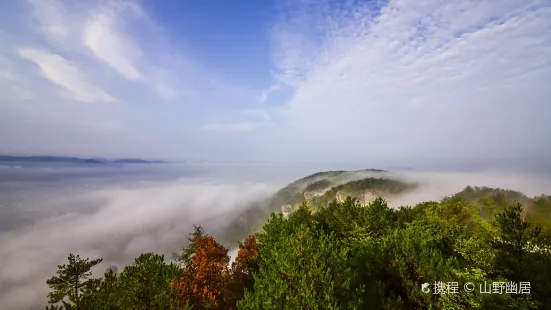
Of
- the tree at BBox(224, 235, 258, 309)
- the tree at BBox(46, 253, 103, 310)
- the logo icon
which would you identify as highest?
the logo icon

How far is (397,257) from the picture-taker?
25234 mm

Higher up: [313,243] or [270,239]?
[313,243]

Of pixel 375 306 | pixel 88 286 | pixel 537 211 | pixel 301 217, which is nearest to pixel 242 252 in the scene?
pixel 301 217

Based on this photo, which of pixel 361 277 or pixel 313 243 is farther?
pixel 361 277

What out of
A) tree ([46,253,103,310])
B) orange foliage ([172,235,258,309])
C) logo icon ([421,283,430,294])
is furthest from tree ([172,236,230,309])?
tree ([46,253,103,310])

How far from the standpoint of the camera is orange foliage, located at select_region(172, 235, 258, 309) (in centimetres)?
2906

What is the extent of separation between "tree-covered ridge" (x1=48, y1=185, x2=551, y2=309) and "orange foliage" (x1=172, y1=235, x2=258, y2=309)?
0.41ft

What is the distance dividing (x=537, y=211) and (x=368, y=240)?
7850cm

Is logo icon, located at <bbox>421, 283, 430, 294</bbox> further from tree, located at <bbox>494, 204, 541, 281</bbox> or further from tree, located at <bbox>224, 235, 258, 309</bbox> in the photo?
tree, located at <bbox>224, 235, 258, 309</bbox>

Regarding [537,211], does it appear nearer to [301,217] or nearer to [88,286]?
[301,217]

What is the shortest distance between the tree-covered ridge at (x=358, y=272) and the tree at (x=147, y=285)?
10cm

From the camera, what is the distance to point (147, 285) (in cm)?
2839

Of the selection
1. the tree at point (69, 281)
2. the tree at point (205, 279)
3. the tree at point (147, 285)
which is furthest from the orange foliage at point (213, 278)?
the tree at point (69, 281)

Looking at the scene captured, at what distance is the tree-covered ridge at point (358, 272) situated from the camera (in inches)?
723
